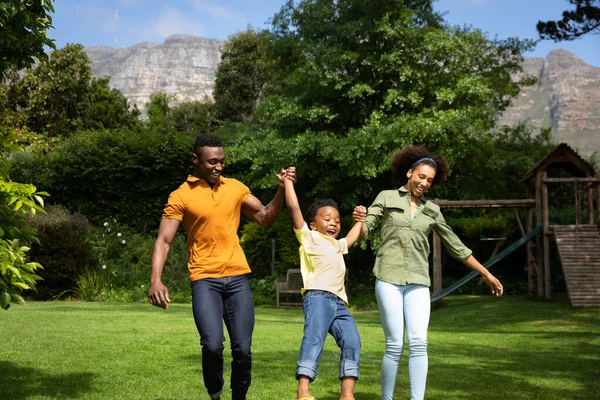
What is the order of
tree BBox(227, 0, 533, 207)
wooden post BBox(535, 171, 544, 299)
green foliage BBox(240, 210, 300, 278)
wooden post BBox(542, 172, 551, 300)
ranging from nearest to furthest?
1. wooden post BBox(542, 172, 551, 300)
2. wooden post BBox(535, 171, 544, 299)
3. tree BBox(227, 0, 533, 207)
4. green foliage BBox(240, 210, 300, 278)

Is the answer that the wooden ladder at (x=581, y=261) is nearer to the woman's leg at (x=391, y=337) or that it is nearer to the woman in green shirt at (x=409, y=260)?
the woman in green shirt at (x=409, y=260)

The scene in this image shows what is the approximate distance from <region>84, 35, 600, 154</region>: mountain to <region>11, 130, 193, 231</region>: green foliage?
141 meters

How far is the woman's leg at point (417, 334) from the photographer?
5344 mm

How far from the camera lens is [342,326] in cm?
559

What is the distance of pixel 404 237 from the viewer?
5664mm

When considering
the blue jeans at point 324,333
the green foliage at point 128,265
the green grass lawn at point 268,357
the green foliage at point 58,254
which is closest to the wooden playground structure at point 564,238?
the green grass lawn at point 268,357

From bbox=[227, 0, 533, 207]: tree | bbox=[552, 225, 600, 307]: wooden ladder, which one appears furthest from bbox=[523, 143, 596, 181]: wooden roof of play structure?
bbox=[227, 0, 533, 207]: tree

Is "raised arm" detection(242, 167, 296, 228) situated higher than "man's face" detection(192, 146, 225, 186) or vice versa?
"man's face" detection(192, 146, 225, 186)

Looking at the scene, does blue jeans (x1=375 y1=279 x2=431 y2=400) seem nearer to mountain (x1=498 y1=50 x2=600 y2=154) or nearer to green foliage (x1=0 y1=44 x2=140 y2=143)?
Result: green foliage (x1=0 y1=44 x2=140 y2=143)

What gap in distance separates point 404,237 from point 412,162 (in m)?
0.68

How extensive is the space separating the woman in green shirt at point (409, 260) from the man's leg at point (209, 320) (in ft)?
3.92

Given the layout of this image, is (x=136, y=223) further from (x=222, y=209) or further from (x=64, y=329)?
(x=222, y=209)

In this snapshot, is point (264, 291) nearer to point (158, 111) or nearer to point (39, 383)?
point (39, 383)

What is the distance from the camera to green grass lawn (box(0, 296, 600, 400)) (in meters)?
7.08
